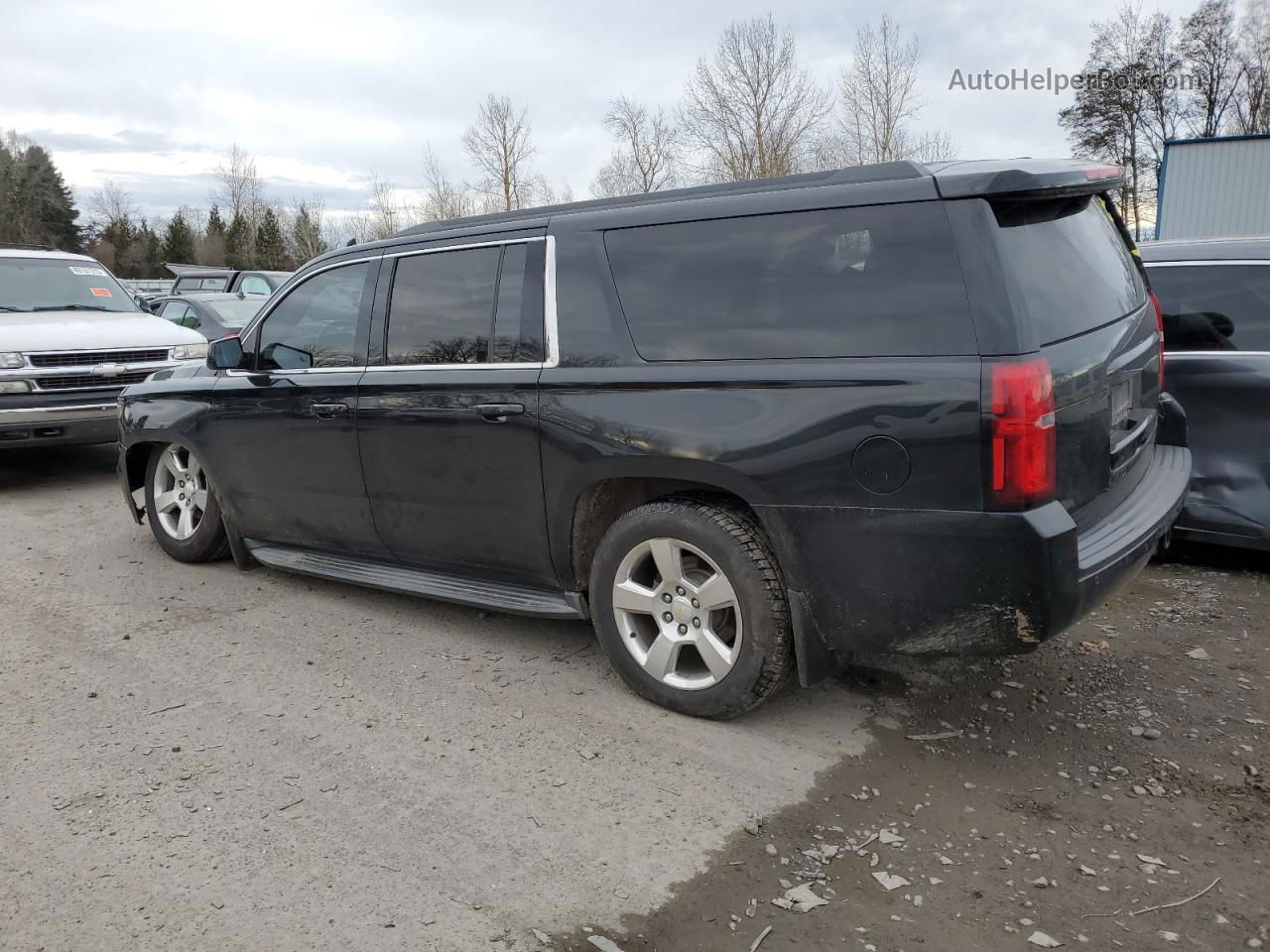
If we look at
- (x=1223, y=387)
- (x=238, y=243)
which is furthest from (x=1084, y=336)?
(x=238, y=243)

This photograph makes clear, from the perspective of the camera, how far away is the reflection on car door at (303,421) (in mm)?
4637

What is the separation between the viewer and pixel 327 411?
15.3ft

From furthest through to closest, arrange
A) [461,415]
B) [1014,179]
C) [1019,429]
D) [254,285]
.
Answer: [254,285]
[461,415]
[1014,179]
[1019,429]

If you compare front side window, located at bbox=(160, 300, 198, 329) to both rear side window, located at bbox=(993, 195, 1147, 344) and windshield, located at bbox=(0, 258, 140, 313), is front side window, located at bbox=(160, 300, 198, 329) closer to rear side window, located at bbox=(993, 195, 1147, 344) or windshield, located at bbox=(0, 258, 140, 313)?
windshield, located at bbox=(0, 258, 140, 313)

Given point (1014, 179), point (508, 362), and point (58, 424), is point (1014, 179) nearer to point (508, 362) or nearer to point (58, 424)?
point (508, 362)

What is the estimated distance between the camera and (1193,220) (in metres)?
22.5

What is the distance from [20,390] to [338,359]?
15.2 feet

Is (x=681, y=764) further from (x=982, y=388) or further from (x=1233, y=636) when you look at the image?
(x=1233, y=636)

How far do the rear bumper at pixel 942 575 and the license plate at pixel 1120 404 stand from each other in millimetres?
300

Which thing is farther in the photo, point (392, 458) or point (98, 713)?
point (392, 458)

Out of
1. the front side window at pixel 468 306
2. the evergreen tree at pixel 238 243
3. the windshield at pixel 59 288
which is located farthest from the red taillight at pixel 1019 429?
the evergreen tree at pixel 238 243

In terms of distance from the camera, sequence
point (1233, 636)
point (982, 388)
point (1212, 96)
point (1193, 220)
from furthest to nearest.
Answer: point (1212, 96) → point (1193, 220) → point (1233, 636) → point (982, 388)

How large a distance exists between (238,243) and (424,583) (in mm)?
68415

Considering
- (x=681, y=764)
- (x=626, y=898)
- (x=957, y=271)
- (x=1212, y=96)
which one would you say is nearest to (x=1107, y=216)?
(x=957, y=271)
